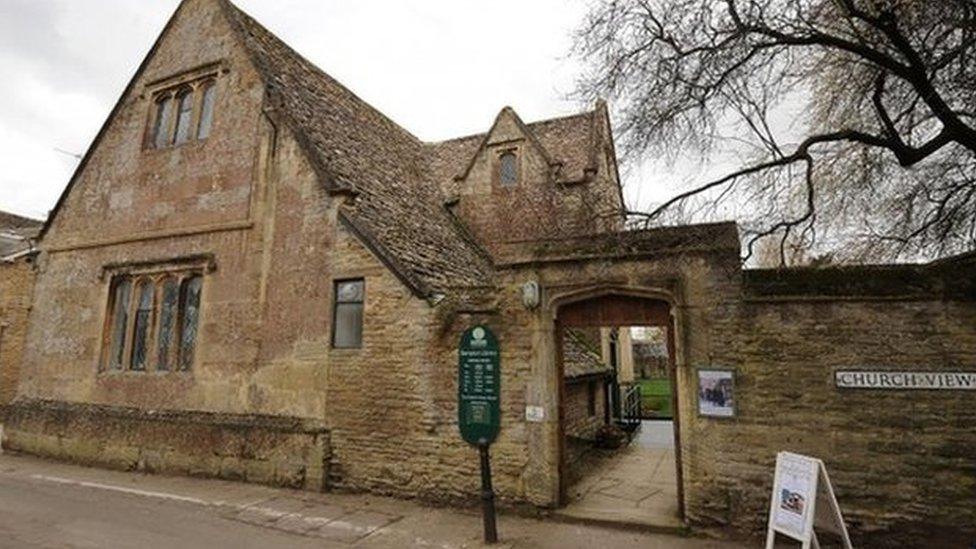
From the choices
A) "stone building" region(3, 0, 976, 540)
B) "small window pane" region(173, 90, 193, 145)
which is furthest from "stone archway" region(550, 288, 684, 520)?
"small window pane" region(173, 90, 193, 145)

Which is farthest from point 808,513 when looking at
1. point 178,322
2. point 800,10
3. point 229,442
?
point 178,322

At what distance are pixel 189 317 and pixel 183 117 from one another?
556 centimetres

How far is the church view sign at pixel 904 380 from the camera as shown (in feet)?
21.3

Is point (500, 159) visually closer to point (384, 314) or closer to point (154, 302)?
point (384, 314)

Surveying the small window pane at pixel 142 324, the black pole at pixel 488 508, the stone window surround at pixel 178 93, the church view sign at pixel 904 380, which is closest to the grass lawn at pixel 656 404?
the church view sign at pixel 904 380

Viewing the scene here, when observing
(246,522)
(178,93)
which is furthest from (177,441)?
(178,93)

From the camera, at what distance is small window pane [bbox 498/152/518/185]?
1777cm

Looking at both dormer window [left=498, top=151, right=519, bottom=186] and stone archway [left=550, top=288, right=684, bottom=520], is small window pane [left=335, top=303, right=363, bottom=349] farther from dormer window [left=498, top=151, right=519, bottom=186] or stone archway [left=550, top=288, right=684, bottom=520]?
dormer window [left=498, top=151, right=519, bottom=186]

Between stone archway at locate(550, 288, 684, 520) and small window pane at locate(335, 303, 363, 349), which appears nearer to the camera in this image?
stone archway at locate(550, 288, 684, 520)

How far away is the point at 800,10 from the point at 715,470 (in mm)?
6518

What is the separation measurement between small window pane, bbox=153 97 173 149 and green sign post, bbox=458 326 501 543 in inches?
440

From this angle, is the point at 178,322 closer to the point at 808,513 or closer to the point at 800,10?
the point at 808,513

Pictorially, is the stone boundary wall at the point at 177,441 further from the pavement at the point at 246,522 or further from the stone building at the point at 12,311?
the stone building at the point at 12,311

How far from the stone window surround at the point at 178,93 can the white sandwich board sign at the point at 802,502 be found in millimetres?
13740
